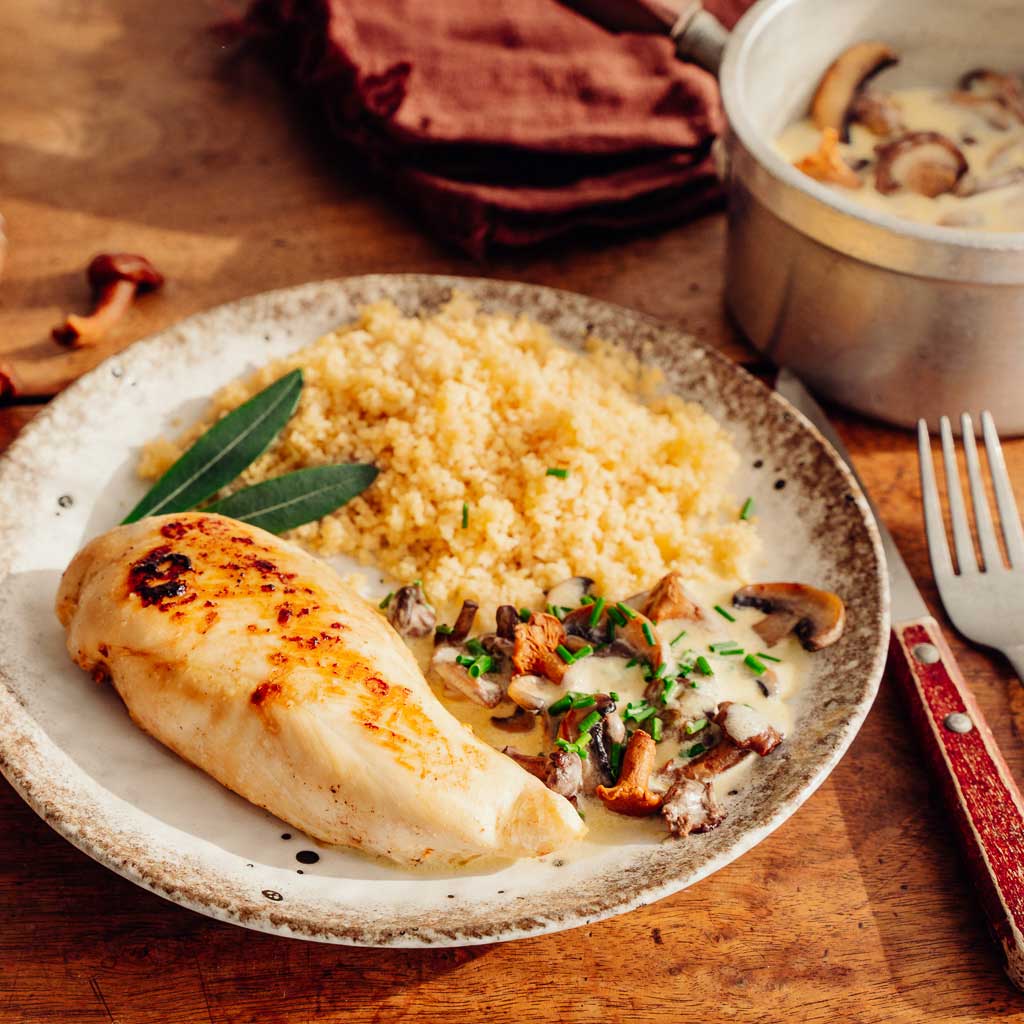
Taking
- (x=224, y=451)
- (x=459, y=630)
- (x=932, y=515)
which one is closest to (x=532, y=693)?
(x=459, y=630)

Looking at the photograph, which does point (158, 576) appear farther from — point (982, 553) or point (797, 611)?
point (982, 553)

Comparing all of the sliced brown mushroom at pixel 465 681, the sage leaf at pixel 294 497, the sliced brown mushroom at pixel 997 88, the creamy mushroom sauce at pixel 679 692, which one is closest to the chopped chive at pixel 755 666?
the creamy mushroom sauce at pixel 679 692

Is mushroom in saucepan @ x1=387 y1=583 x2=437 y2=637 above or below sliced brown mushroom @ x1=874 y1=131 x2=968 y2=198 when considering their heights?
below

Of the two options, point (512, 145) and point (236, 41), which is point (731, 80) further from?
point (236, 41)

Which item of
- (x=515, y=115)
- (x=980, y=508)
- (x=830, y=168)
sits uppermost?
(x=830, y=168)

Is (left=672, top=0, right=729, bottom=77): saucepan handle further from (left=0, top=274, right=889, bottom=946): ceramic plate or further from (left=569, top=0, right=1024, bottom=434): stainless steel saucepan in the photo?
(left=0, top=274, right=889, bottom=946): ceramic plate

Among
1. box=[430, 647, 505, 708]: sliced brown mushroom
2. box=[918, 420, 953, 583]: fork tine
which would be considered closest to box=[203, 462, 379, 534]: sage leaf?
box=[430, 647, 505, 708]: sliced brown mushroom
